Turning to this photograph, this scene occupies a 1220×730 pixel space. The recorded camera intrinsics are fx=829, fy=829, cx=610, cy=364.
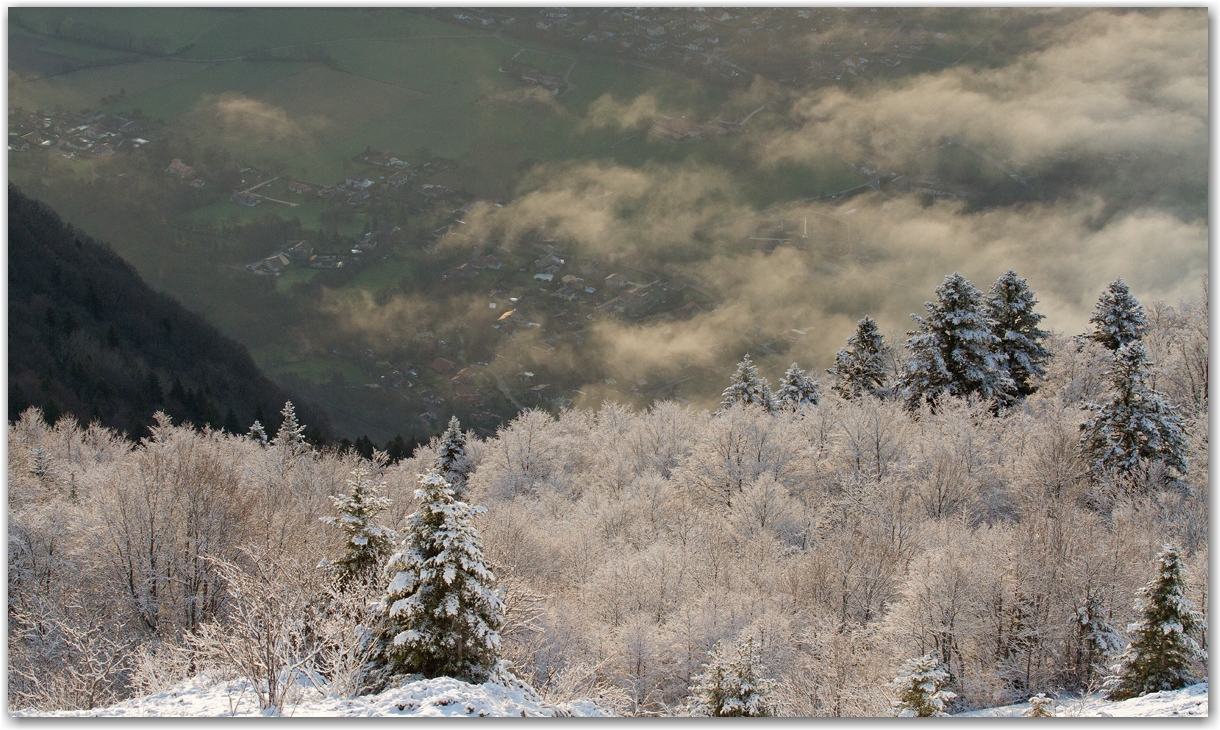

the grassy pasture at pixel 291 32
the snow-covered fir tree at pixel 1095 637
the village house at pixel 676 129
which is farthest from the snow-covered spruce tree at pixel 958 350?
the village house at pixel 676 129

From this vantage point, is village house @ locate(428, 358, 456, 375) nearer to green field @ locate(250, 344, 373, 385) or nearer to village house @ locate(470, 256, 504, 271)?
green field @ locate(250, 344, 373, 385)

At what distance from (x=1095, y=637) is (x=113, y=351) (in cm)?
9747

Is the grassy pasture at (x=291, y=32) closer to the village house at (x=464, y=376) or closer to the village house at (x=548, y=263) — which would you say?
the village house at (x=464, y=376)

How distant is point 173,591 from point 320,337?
120584 millimetres

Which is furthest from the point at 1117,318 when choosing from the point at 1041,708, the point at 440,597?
the point at 440,597

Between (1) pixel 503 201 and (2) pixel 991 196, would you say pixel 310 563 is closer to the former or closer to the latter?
(2) pixel 991 196

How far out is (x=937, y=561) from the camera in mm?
26094

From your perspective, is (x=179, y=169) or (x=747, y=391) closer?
(x=747, y=391)

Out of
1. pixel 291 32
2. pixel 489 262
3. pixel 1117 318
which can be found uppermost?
pixel 291 32

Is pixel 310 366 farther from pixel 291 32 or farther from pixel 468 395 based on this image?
pixel 291 32

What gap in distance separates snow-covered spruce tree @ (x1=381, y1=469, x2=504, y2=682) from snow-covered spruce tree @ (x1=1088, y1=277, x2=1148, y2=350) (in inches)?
1414

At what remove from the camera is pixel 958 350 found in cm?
4341

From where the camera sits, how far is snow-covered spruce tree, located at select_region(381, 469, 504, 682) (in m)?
17.8

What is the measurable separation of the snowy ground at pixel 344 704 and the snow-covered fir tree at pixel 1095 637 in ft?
48.7
